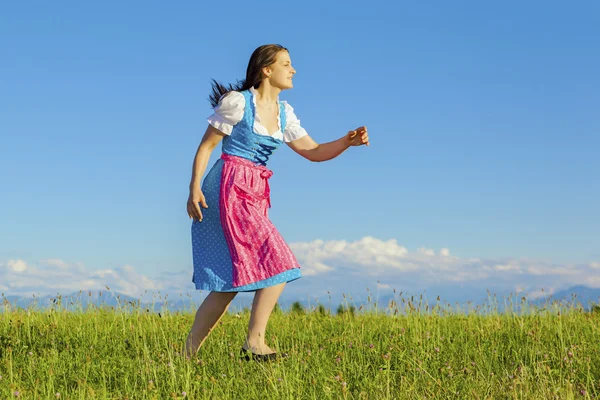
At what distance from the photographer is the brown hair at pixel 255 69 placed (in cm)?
555

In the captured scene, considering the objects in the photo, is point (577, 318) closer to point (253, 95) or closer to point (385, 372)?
point (385, 372)

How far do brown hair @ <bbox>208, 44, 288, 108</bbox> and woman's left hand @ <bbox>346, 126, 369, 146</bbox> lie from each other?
88cm

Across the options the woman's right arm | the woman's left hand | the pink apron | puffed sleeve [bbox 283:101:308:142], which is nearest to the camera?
the pink apron

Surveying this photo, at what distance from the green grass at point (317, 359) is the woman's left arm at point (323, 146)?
1.65 meters

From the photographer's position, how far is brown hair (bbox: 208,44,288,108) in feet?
18.2

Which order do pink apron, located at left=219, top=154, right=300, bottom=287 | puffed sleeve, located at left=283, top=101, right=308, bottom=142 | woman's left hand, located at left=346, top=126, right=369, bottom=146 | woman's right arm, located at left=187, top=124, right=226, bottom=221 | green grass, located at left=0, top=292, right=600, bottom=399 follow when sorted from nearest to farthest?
green grass, located at left=0, top=292, right=600, bottom=399 < pink apron, located at left=219, top=154, right=300, bottom=287 < woman's right arm, located at left=187, top=124, right=226, bottom=221 < woman's left hand, located at left=346, top=126, right=369, bottom=146 < puffed sleeve, located at left=283, top=101, right=308, bottom=142

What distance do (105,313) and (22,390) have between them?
4.00 meters

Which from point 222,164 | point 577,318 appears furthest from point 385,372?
point 577,318

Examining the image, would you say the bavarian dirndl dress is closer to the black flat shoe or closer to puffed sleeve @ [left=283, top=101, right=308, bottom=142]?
puffed sleeve @ [left=283, top=101, right=308, bottom=142]

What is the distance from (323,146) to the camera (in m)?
5.75

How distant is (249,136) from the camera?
5.33 metres

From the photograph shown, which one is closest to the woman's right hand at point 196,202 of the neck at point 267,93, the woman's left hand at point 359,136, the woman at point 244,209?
the woman at point 244,209

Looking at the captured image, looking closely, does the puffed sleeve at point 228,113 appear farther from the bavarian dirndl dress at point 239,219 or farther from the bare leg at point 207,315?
the bare leg at point 207,315

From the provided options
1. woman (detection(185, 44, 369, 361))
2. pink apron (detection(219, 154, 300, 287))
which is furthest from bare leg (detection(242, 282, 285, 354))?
pink apron (detection(219, 154, 300, 287))
